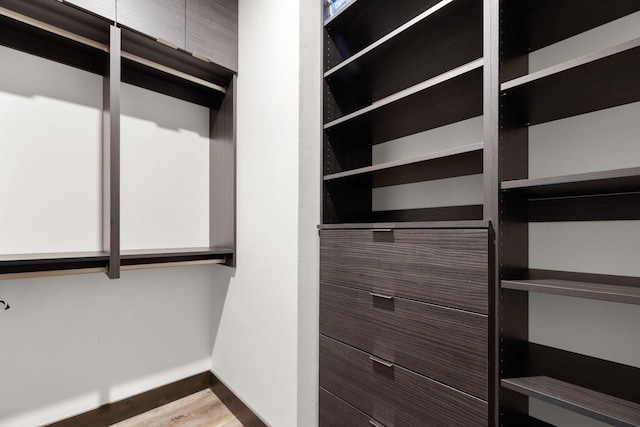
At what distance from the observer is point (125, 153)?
71.6 inches

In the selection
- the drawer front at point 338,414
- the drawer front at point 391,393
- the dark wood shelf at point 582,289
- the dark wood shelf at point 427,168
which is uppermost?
the dark wood shelf at point 427,168

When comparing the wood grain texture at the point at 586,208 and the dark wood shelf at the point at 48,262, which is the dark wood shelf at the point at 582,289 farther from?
the dark wood shelf at the point at 48,262

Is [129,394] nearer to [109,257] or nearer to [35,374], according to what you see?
[35,374]

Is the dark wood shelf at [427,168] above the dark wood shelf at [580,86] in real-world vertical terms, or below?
below

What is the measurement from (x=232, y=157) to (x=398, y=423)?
1547 millimetres

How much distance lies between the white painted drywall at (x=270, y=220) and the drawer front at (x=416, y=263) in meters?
0.20

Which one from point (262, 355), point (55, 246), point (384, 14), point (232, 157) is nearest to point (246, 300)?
point (262, 355)

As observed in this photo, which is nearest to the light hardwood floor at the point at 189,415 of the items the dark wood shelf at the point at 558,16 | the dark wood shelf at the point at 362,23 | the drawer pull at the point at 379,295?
the drawer pull at the point at 379,295

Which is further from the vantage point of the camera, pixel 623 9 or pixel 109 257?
pixel 109 257

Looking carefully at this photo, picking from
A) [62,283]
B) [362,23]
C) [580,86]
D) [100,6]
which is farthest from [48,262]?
[580,86]

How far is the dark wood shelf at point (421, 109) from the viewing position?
1.09 meters

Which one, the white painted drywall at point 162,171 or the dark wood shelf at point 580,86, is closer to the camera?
the dark wood shelf at point 580,86

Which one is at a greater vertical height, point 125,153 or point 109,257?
point 125,153

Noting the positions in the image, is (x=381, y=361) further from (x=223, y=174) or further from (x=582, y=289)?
(x=223, y=174)
